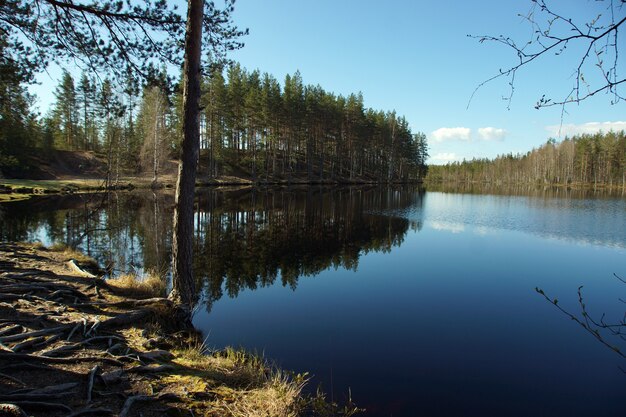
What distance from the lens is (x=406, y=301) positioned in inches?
471

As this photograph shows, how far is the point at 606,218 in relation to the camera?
31.8 meters

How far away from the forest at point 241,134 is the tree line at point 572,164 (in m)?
46.7

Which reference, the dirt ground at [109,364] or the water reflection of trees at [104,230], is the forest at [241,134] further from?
the dirt ground at [109,364]

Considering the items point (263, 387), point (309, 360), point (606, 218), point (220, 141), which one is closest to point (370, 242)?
point (309, 360)

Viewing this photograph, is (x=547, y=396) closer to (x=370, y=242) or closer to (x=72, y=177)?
(x=370, y=242)

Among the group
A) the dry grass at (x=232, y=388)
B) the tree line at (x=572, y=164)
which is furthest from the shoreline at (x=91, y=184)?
the tree line at (x=572, y=164)

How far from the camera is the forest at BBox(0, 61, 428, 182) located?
45141mm

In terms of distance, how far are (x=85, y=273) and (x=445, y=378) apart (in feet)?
31.2

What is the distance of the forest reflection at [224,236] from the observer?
14.3 m

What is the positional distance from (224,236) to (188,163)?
13.3m

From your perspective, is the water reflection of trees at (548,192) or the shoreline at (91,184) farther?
the water reflection of trees at (548,192)

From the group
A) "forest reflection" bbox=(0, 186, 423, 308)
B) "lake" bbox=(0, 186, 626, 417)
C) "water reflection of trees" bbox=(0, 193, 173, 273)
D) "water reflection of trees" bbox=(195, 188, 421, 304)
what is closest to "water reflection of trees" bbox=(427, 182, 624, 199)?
"lake" bbox=(0, 186, 626, 417)

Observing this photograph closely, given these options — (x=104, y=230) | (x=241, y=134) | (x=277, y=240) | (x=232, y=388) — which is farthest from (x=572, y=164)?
(x=232, y=388)

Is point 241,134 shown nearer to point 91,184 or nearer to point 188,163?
point 91,184
